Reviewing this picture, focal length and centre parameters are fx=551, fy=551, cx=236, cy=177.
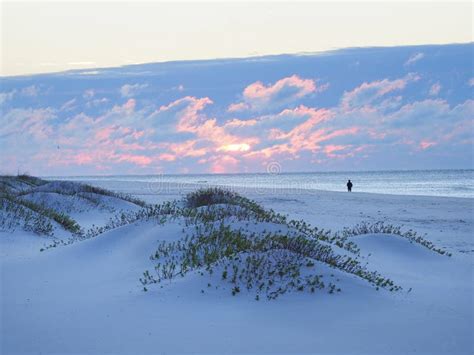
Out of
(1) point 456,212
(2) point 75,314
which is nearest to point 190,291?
(2) point 75,314

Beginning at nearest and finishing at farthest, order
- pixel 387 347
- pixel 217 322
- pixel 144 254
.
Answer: pixel 387 347, pixel 217 322, pixel 144 254

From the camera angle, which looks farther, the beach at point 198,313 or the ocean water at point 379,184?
the ocean water at point 379,184

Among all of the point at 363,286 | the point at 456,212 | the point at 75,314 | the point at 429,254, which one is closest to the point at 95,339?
the point at 75,314

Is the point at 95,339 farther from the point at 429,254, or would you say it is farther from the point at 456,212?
the point at 456,212

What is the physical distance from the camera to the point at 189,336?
7.05m

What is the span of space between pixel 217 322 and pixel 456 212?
2564cm

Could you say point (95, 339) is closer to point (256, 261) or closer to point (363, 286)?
point (256, 261)

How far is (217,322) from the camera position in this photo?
7.46 meters

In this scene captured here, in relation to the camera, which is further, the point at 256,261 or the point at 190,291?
the point at 256,261

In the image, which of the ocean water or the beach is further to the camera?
the ocean water

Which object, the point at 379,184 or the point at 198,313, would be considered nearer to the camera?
the point at 198,313

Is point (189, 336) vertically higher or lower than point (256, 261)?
lower

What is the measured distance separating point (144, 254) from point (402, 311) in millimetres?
5225

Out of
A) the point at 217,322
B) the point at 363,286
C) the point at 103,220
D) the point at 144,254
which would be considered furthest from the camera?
the point at 103,220
